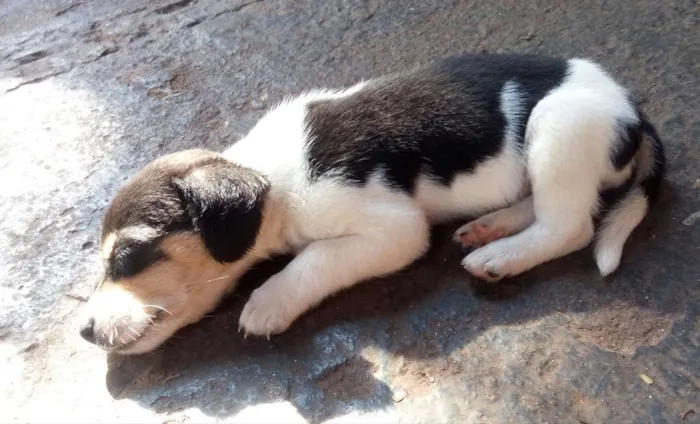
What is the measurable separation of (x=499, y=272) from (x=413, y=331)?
48cm

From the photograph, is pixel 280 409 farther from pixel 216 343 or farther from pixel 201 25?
pixel 201 25

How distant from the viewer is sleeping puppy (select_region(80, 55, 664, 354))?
276cm

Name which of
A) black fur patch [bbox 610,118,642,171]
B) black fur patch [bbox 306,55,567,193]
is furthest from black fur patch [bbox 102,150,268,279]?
black fur patch [bbox 610,118,642,171]

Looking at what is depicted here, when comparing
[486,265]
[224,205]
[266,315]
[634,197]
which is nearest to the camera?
[224,205]

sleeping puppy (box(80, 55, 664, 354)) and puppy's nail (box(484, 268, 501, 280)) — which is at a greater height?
sleeping puppy (box(80, 55, 664, 354))

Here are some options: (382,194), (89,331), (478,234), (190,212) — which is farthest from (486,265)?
(89,331)

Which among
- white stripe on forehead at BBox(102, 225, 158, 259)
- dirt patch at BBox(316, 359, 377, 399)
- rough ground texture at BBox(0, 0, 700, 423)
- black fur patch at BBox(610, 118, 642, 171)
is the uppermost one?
white stripe on forehead at BBox(102, 225, 158, 259)

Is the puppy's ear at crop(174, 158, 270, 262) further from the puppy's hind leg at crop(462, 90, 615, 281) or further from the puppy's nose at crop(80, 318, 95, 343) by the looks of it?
the puppy's hind leg at crop(462, 90, 615, 281)

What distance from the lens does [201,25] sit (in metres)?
5.32

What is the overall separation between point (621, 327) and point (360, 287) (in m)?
1.15

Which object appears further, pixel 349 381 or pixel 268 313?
pixel 268 313

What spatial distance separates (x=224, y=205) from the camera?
269cm

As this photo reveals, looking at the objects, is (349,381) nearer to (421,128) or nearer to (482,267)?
(482,267)

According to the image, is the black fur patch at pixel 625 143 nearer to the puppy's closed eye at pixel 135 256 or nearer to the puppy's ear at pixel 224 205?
the puppy's ear at pixel 224 205
